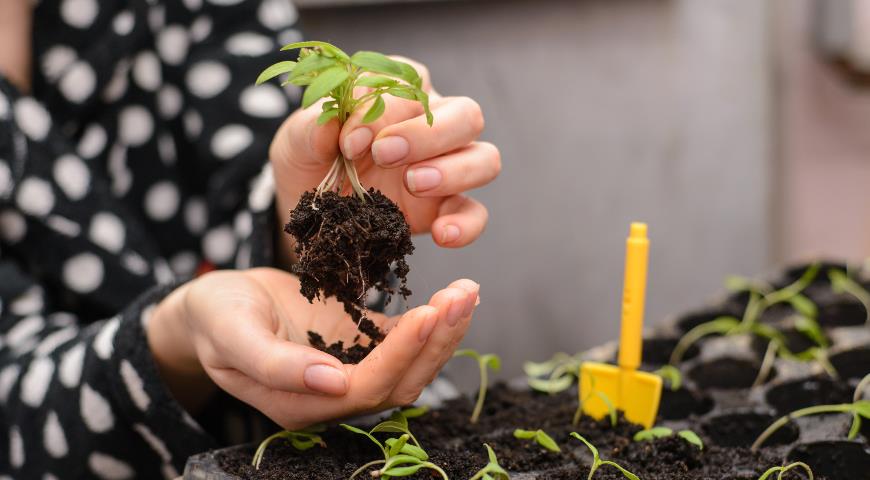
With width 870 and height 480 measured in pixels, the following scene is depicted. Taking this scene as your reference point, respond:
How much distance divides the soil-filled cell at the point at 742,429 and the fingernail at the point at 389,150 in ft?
1.04

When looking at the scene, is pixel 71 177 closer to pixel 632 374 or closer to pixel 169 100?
pixel 169 100

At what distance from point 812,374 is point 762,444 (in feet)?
0.48

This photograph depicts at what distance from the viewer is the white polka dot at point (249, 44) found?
0.89 m

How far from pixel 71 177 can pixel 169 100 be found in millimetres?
163

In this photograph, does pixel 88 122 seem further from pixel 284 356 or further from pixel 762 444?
pixel 762 444

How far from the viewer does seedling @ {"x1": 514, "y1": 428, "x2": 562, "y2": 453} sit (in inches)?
20.4

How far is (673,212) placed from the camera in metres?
1.45

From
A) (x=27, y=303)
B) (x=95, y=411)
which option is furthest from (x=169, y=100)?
(x=95, y=411)

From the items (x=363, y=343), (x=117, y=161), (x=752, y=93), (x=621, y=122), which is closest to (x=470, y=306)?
(x=363, y=343)

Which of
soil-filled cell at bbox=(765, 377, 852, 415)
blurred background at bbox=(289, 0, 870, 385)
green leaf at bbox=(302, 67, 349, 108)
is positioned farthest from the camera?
blurred background at bbox=(289, 0, 870, 385)

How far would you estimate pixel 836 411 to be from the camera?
0.61 meters

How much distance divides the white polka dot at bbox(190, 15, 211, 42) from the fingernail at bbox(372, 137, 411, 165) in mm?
516

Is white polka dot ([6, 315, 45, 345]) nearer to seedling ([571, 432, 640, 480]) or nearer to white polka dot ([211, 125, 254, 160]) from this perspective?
white polka dot ([211, 125, 254, 160])

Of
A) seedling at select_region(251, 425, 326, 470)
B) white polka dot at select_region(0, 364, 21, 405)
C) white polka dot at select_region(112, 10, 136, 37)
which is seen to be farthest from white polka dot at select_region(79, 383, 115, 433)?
white polka dot at select_region(112, 10, 136, 37)
